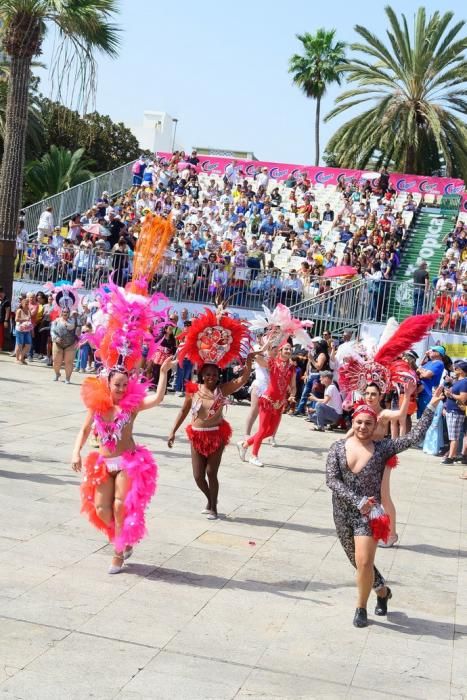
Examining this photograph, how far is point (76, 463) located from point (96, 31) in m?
14.0

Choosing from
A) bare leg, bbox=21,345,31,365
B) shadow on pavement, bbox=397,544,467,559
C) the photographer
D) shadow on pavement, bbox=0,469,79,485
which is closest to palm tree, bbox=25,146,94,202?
bare leg, bbox=21,345,31,365

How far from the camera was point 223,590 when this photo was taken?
6.71m

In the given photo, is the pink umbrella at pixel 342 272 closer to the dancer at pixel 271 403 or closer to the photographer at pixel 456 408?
the photographer at pixel 456 408

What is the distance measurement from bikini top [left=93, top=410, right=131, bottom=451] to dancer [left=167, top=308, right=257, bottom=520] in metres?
1.74

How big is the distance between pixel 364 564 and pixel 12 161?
58.2ft

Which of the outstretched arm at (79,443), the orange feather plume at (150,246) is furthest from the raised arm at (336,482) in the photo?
the orange feather plume at (150,246)

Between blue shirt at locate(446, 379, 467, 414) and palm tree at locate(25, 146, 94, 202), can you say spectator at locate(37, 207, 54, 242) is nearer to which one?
palm tree at locate(25, 146, 94, 202)

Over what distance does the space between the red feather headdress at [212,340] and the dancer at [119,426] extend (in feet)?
4.39

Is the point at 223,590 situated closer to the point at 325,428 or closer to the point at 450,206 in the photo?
the point at 325,428

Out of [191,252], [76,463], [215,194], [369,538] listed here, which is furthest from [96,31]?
[369,538]

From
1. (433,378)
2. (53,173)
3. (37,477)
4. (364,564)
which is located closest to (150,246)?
(364,564)

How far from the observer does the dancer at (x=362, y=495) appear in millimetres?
6195

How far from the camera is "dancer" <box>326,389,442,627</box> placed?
620 cm

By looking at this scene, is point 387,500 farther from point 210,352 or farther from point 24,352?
point 24,352
